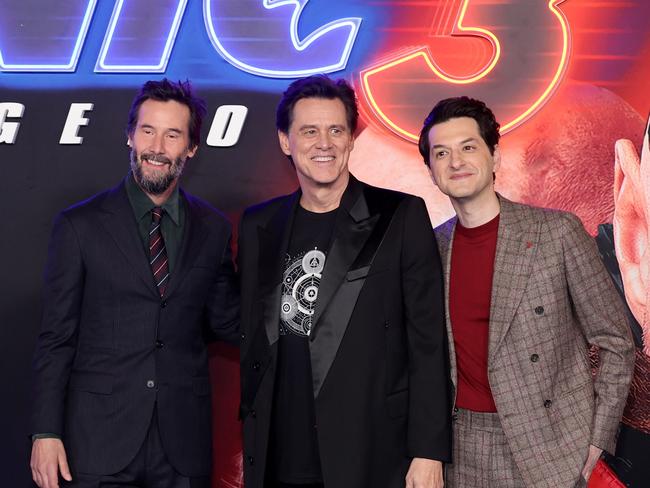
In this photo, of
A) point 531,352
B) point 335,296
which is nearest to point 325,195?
point 335,296

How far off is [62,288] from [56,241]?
0.19 metres

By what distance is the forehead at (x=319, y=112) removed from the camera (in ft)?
8.93

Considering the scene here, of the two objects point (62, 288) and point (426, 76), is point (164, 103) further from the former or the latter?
point (426, 76)

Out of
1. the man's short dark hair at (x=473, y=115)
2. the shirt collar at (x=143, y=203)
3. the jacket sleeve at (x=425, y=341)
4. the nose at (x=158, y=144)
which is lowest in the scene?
the jacket sleeve at (x=425, y=341)

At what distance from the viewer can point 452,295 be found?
266cm

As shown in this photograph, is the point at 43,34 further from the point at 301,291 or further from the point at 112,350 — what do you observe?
the point at 301,291

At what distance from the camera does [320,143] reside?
105 inches

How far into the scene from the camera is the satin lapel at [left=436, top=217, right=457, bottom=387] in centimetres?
259

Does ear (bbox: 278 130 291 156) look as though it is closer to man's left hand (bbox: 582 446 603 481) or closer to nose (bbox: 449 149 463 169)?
nose (bbox: 449 149 463 169)

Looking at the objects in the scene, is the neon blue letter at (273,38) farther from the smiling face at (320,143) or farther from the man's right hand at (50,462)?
the man's right hand at (50,462)

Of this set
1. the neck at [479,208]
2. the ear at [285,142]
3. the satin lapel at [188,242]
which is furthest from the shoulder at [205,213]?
the neck at [479,208]

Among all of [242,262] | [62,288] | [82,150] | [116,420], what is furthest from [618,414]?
[82,150]

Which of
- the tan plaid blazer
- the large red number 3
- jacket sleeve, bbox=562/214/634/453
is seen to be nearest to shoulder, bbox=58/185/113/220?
the tan plaid blazer

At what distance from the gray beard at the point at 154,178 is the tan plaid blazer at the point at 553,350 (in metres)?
1.20
